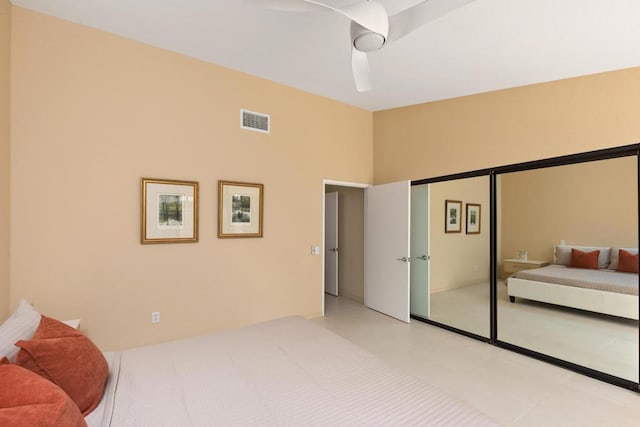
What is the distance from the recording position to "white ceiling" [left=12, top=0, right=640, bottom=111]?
2203mm

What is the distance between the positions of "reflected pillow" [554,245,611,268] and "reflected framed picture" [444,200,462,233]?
115 centimetres

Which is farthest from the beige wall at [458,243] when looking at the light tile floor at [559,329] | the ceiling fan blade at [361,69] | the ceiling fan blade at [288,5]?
the ceiling fan blade at [288,5]

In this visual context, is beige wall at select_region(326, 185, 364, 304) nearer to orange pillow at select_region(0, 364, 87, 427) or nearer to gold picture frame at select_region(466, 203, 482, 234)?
gold picture frame at select_region(466, 203, 482, 234)

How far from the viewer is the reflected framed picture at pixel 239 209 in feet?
11.3

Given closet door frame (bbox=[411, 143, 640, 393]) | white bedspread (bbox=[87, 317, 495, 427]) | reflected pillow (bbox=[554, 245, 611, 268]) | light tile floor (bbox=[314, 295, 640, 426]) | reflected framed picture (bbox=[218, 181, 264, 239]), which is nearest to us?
white bedspread (bbox=[87, 317, 495, 427])

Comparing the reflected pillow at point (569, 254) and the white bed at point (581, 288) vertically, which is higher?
the reflected pillow at point (569, 254)

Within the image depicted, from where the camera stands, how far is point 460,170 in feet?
12.3

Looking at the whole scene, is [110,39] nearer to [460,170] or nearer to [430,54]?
[430,54]

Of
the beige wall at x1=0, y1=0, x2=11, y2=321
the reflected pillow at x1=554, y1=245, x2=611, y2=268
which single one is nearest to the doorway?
the reflected pillow at x1=554, y1=245, x2=611, y2=268

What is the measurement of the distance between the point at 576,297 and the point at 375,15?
11.0 feet

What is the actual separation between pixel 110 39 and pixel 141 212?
170 cm

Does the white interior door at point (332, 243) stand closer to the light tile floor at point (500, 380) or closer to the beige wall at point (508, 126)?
the beige wall at point (508, 126)

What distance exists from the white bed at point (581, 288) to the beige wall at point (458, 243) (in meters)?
0.41

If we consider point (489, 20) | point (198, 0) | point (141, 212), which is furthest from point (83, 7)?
point (489, 20)
